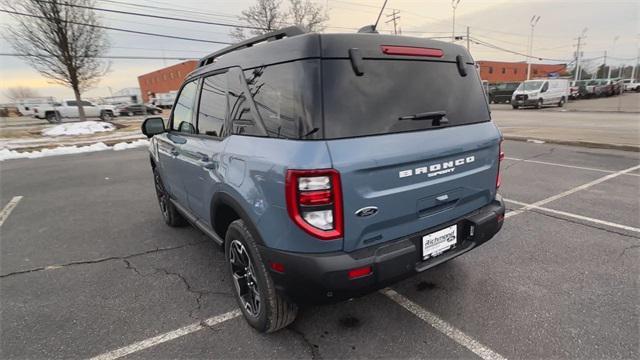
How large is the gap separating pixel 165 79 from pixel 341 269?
266 ft

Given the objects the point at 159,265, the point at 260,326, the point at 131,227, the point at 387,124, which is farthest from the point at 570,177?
the point at 131,227

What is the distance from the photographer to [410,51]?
2203 millimetres

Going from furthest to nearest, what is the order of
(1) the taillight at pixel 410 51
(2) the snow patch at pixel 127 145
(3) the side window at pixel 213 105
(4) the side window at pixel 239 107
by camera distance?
(2) the snow patch at pixel 127 145, (3) the side window at pixel 213 105, (4) the side window at pixel 239 107, (1) the taillight at pixel 410 51

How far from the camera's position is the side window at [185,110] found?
10.8 ft

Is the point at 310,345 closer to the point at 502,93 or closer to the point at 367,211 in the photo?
the point at 367,211

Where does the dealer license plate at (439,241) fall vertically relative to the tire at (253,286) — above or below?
above

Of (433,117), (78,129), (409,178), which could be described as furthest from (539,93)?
(78,129)

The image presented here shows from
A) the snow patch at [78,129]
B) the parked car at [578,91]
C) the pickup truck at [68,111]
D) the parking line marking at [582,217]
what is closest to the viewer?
the parking line marking at [582,217]

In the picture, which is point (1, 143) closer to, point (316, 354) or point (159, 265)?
point (159, 265)

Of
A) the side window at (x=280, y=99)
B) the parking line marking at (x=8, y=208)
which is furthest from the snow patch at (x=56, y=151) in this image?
the side window at (x=280, y=99)

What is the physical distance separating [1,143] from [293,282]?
62.9 ft

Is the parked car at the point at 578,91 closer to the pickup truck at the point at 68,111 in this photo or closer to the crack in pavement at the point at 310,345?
the crack in pavement at the point at 310,345

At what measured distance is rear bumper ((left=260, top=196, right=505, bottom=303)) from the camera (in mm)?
1866

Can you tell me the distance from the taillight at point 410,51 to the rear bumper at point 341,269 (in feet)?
3.78
